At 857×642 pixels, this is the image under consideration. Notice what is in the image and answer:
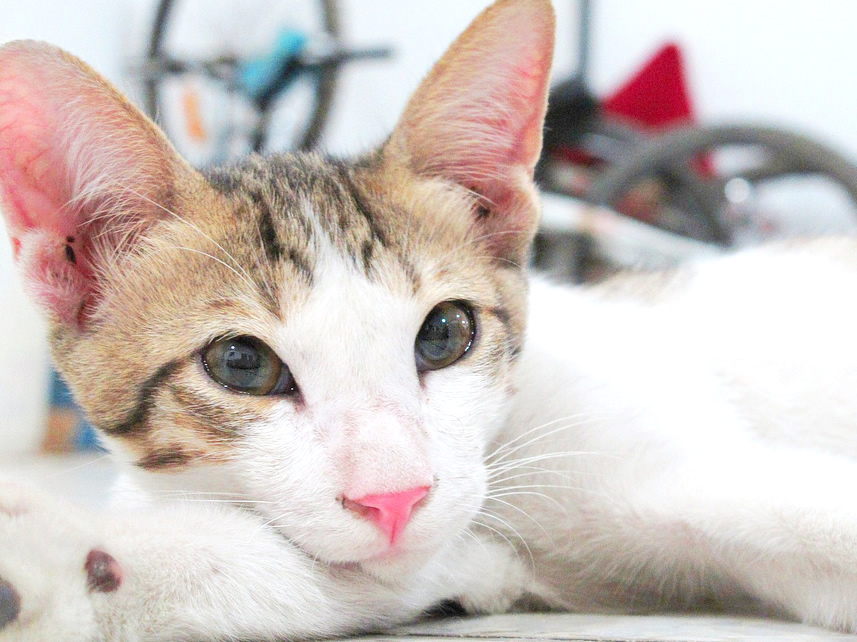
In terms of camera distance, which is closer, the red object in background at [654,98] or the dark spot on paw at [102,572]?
the dark spot on paw at [102,572]

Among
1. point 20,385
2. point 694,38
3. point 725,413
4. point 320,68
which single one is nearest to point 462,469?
point 725,413

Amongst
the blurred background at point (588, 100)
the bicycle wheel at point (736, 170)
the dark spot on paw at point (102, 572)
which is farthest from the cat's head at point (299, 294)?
the bicycle wheel at point (736, 170)

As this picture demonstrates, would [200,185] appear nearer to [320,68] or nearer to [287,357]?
[287,357]

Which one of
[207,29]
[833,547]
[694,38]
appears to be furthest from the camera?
[207,29]

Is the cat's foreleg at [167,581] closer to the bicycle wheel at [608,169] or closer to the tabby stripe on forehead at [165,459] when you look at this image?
the tabby stripe on forehead at [165,459]

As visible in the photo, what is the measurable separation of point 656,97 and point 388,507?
11.8 ft

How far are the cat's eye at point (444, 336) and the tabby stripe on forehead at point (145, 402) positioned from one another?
11.0 inches

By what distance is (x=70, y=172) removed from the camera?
3.16 feet

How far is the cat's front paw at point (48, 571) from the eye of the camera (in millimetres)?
670

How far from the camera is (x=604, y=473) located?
1077mm

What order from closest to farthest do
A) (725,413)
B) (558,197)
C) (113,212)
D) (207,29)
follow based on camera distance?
1. (113,212)
2. (725,413)
3. (558,197)
4. (207,29)

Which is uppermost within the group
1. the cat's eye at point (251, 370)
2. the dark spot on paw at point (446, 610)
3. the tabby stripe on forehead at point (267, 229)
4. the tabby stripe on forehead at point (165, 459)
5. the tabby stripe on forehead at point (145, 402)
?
the tabby stripe on forehead at point (267, 229)

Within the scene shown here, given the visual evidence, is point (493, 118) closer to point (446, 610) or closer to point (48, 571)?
point (446, 610)

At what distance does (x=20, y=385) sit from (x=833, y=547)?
9.05 ft
